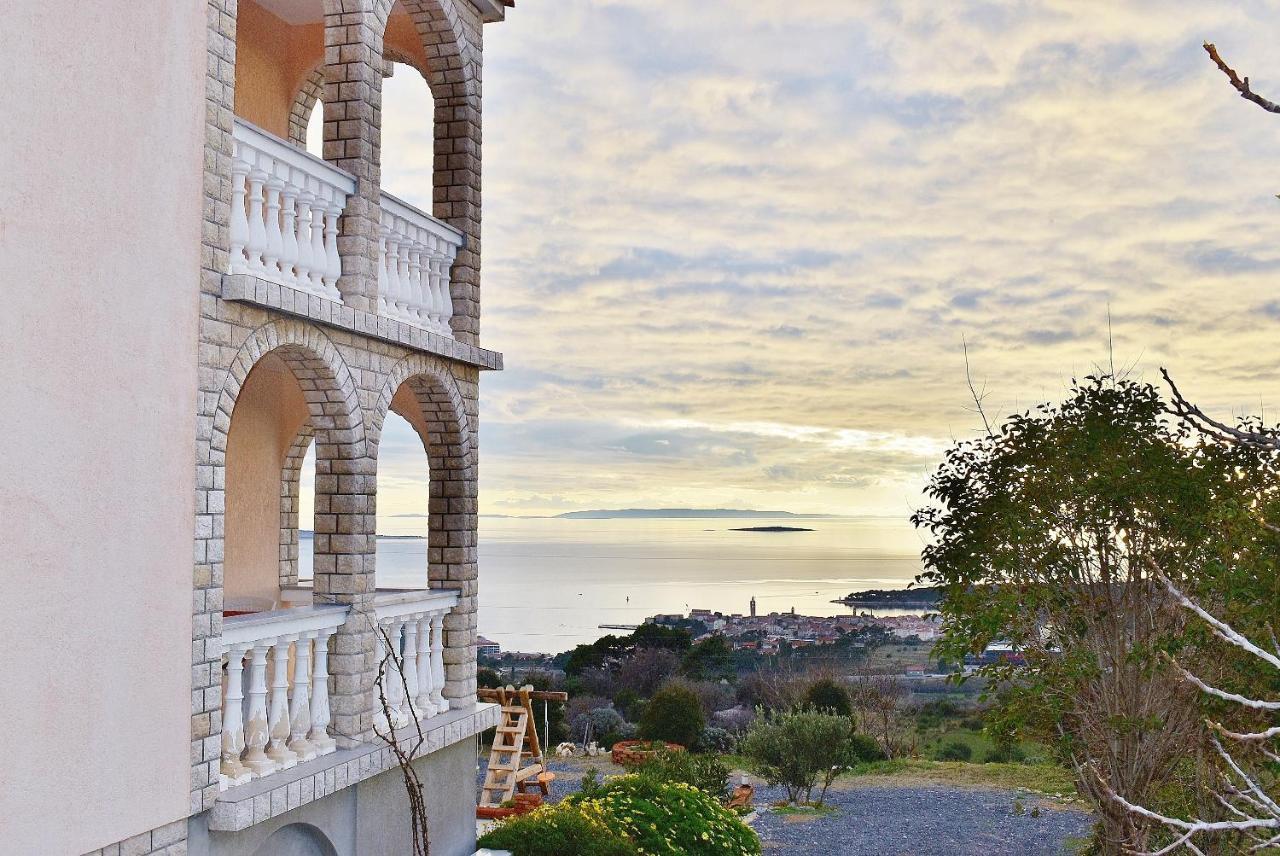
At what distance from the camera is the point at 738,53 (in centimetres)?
2241

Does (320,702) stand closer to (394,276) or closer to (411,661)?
(411,661)

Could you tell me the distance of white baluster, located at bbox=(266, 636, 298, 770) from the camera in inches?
263

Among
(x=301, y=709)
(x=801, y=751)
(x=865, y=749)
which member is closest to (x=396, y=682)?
(x=301, y=709)

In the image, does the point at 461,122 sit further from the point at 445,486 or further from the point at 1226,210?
the point at 1226,210

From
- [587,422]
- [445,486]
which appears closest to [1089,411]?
[445,486]

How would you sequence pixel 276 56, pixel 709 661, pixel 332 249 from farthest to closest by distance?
pixel 709 661
pixel 276 56
pixel 332 249

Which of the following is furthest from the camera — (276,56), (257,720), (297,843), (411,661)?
(276,56)

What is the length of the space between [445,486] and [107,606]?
420 centimetres

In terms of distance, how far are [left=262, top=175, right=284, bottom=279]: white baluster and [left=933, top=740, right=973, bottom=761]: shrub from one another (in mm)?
18806

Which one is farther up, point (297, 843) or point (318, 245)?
point (318, 245)

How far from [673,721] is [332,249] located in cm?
1596

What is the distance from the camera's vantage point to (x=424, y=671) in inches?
342

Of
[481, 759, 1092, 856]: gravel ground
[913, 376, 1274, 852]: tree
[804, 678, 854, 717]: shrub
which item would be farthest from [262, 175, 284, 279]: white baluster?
[804, 678, 854, 717]: shrub

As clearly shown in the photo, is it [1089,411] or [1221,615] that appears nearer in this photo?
[1221,615]
